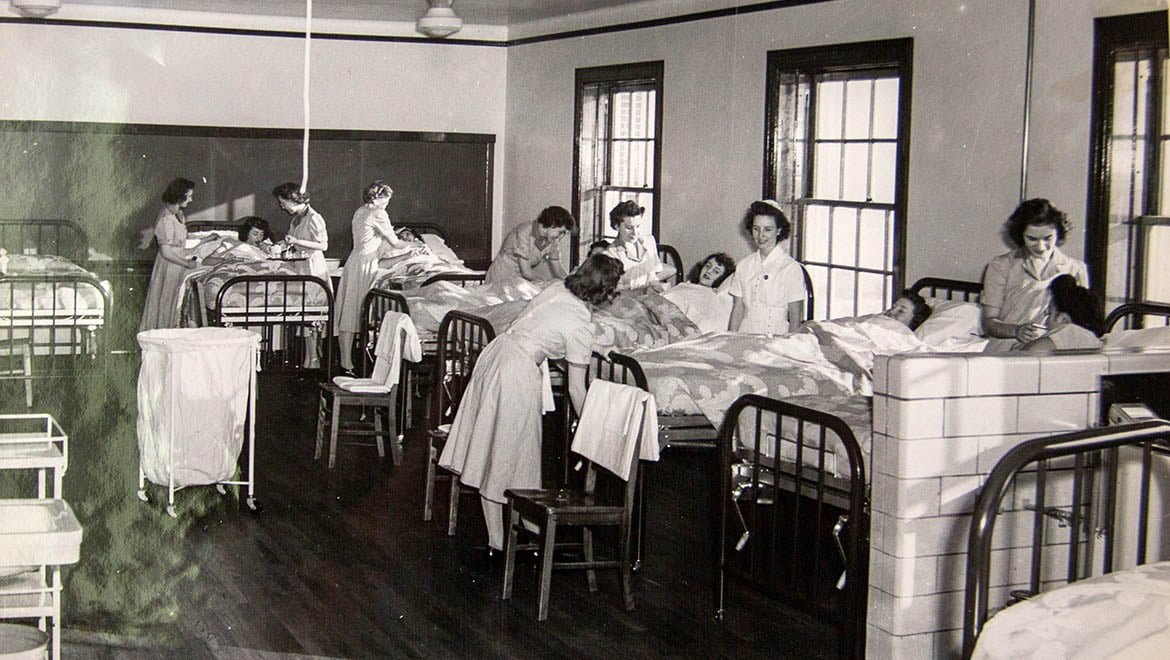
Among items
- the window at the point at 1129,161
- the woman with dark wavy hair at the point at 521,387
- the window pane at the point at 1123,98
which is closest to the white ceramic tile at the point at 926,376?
the woman with dark wavy hair at the point at 521,387

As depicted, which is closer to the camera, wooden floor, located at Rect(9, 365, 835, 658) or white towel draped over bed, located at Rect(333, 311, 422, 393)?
wooden floor, located at Rect(9, 365, 835, 658)

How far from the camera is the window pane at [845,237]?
6266 mm

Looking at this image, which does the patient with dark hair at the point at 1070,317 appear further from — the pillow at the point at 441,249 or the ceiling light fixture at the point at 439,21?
the pillow at the point at 441,249

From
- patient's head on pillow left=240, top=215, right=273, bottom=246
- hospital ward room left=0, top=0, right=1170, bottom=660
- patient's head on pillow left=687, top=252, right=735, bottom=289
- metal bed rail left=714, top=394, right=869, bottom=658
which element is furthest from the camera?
patient's head on pillow left=687, top=252, right=735, bottom=289

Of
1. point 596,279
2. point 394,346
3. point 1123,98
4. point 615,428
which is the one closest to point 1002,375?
point 615,428

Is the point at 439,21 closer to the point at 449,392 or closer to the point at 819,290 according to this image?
the point at 449,392

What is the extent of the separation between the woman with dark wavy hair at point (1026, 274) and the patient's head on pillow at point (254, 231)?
282 centimetres

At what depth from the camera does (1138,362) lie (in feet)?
11.0

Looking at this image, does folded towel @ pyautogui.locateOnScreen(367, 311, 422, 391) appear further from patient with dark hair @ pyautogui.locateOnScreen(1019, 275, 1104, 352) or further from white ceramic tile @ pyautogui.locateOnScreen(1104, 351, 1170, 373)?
white ceramic tile @ pyautogui.locateOnScreen(1104, 351, 1170, 373)

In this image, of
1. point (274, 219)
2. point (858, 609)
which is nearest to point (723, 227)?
point (274, 219)

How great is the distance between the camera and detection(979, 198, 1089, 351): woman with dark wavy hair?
15.9 feet

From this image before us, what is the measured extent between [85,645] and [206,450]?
4.58ft

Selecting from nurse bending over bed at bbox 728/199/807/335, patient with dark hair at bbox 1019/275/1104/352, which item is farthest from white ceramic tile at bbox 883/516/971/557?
nurse bending over bed at bbox 728/199/807/335

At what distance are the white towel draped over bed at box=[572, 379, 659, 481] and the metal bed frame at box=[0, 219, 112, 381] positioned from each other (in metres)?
1.55
